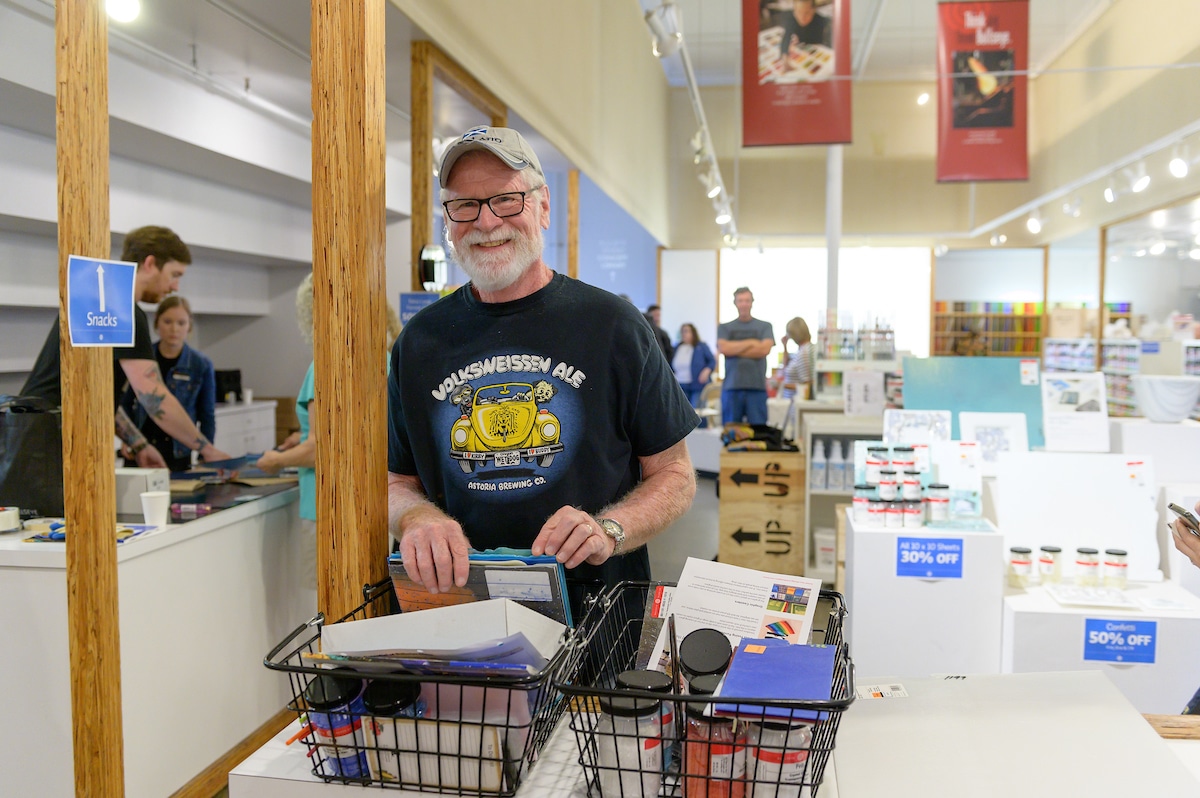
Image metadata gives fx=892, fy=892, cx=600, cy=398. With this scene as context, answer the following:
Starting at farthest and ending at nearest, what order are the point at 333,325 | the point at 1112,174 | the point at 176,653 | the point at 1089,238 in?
the point at 1089,238 → the point at 1112,174 → the point at 176,653 → the point at 333,325

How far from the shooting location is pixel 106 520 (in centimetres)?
243

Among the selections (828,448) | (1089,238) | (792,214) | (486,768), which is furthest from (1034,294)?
(486,768)

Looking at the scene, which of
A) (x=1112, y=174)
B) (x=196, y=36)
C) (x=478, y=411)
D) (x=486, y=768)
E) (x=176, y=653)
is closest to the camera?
(x=486, y=768)

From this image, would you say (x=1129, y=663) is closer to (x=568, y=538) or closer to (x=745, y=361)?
(x=568, y=538)

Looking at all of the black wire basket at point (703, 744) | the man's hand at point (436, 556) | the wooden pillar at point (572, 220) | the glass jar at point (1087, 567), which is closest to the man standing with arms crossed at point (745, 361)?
the wooden pillar at point (572, 220)

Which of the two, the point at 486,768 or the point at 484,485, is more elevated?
the point at 484,485

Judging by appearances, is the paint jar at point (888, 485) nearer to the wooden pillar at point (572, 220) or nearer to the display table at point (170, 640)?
the display table at point (170, 640)

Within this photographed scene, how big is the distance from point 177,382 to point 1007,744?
451cm

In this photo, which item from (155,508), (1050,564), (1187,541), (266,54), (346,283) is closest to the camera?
(346,283)

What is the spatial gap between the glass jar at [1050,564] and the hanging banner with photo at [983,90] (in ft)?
18.3

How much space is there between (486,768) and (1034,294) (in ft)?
56.2

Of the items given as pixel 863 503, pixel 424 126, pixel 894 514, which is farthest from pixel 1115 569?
pixel 424 126

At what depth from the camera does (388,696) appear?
0.95m

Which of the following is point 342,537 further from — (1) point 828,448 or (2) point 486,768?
(1) point 828,448
